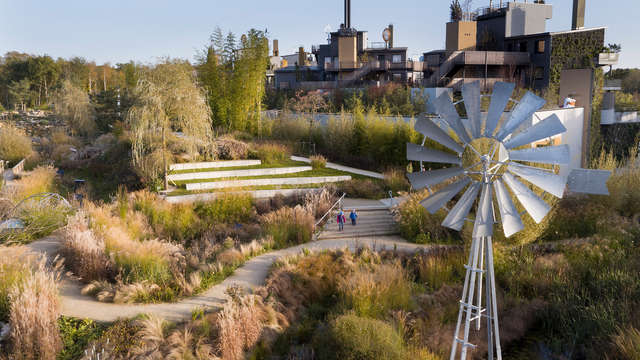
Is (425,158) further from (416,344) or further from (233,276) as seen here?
(233,276)

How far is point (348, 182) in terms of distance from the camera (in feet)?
55.7

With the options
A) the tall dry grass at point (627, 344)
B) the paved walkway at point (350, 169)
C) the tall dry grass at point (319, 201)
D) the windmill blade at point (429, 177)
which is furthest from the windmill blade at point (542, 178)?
the paved walkway at point (350, 169)

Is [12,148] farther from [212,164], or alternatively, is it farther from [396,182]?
[396,182]

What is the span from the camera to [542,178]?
5.69m

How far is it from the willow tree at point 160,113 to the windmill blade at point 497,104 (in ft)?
41.8

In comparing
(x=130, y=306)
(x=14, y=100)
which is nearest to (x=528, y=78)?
(x=130, y=306)

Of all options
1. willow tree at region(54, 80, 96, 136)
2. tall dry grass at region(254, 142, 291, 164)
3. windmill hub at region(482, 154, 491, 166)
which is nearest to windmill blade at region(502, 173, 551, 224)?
windmill hub at region(482, 154, 491, 166)

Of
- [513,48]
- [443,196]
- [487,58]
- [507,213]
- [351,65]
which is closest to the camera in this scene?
[507,213]

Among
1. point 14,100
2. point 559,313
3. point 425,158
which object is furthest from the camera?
point 14,100

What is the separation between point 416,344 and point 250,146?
47.4ft

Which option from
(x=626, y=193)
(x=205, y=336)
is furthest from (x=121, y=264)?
(x=626, y=193)

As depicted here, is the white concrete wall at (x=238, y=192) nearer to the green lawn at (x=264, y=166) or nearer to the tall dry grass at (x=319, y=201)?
the tall dry grass at (x=319, y=201)

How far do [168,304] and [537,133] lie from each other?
268 inches

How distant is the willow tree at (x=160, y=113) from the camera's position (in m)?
15.8
